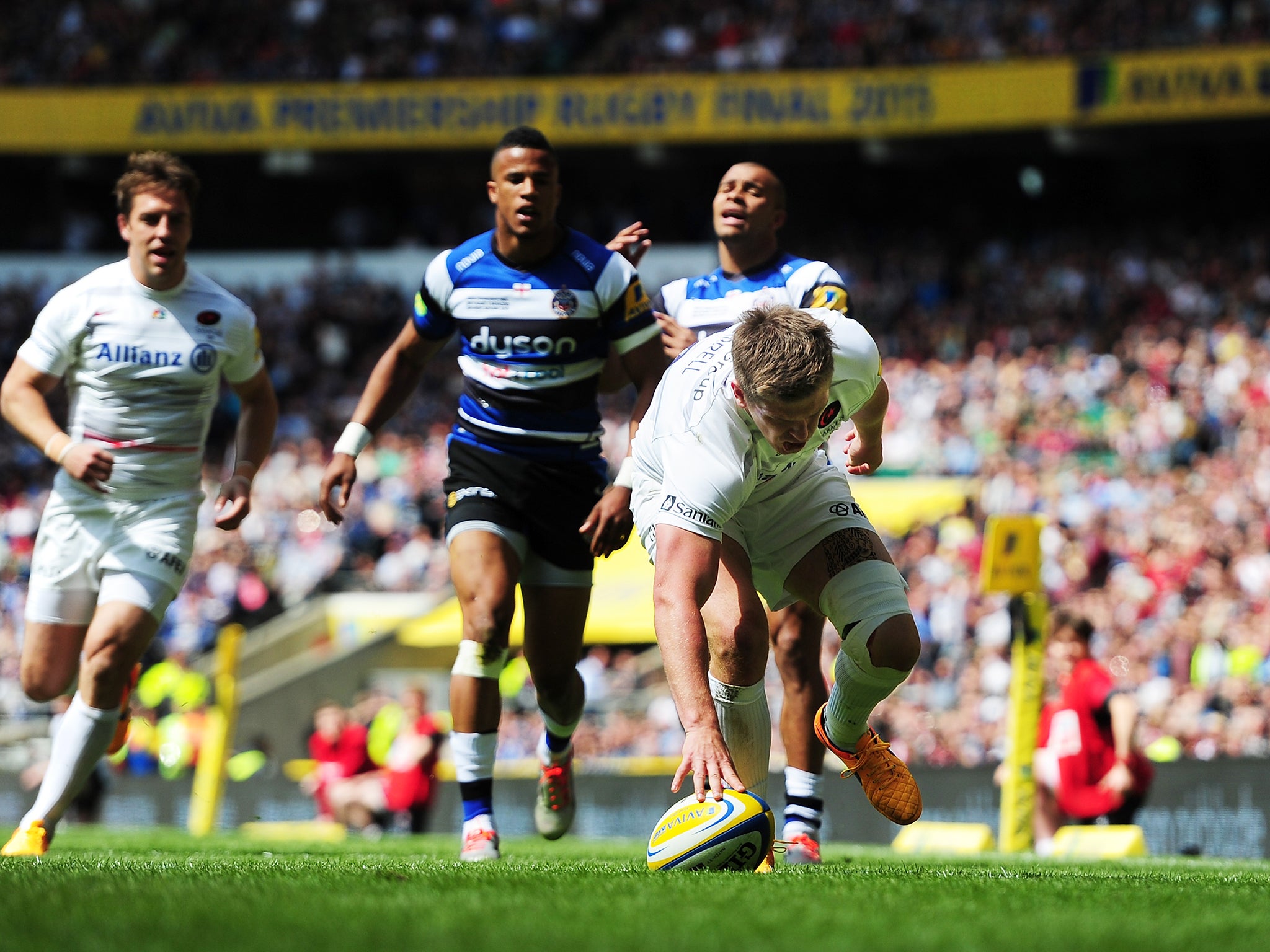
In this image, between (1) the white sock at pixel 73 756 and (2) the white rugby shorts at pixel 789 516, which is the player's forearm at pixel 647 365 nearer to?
(2) the white rugby shorts at pixel 789 516

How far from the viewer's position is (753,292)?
684 centimetres

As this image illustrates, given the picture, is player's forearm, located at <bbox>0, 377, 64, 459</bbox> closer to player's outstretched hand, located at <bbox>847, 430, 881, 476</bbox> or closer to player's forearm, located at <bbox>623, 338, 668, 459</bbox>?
player's forearm, located at <bbox>623, 338, 668, 459</bbox>

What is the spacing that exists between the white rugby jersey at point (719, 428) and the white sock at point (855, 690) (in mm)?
623

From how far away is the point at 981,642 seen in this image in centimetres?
1609

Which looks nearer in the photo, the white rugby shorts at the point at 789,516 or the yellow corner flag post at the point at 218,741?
the white rugby shorts at the point at 789,516

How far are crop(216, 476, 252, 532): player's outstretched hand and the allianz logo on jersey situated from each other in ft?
1.64

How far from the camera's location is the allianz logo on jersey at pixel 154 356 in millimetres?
6906

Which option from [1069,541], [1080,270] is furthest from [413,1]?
[1069,541]

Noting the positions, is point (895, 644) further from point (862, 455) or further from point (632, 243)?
point (632, 243)

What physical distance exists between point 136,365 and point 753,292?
2576 mm

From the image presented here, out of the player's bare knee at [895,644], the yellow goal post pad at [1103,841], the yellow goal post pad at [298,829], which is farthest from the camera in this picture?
the yellow goal post pad at [298,829]

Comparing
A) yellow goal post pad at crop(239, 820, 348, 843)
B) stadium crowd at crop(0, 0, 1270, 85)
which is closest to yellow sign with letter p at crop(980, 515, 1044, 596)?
yellow goal post pad at crop(239, 820, 348, 843)

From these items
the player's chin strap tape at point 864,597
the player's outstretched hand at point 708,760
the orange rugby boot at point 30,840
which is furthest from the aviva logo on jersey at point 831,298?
the orange rugby boot at point 30,840

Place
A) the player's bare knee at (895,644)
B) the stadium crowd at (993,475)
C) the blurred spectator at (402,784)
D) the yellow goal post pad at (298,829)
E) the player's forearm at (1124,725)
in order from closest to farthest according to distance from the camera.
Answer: the player's bare knee at (895,644) < the player's forearm at (1124,725) < the blurred spectator at (402,784) < the yellow goal post pad at (298,829) < the stadium crowd at (993,475)
